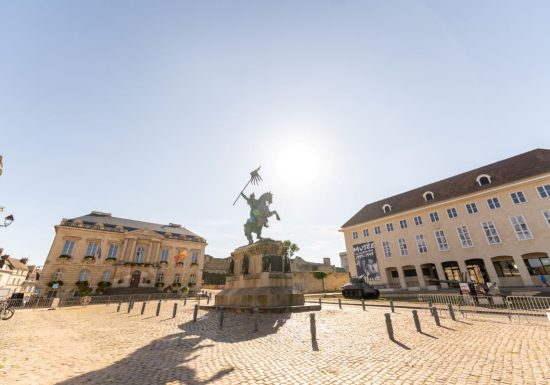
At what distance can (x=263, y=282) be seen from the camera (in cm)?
1341

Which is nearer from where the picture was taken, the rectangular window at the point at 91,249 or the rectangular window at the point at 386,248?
the rectangular window at the point at 386,248

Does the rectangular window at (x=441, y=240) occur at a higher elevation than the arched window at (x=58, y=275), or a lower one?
higher

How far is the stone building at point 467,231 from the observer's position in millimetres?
24312

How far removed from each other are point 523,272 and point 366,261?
16961mm

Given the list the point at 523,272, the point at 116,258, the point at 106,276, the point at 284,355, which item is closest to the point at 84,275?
the point at 106,276

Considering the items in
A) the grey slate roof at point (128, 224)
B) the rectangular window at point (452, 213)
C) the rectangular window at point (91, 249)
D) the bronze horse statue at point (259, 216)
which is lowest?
the bronze horse statue at point (259, 216)

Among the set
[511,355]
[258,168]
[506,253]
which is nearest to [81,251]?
[258,168]

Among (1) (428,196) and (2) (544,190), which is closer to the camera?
(2) (544,190)

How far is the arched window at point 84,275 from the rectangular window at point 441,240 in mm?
49629

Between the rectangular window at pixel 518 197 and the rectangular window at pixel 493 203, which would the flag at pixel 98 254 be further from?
the rectangular window at pixel 518 197

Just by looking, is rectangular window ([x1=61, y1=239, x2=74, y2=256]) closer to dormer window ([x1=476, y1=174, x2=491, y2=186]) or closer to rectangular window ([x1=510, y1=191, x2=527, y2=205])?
dormer window ([x1=476, y1=174, x2=491, y2=186])

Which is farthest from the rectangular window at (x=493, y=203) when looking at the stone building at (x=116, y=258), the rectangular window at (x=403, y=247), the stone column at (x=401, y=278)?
the stone building at (x=116, y=258)

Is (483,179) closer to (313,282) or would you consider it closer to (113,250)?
(313,282)

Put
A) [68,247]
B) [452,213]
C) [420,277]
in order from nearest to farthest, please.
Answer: [452,213], [420,277], [68,247]
